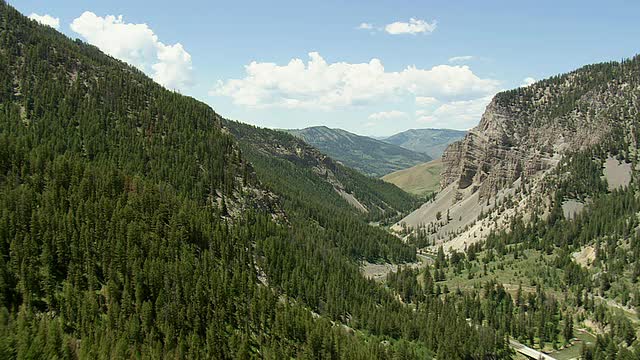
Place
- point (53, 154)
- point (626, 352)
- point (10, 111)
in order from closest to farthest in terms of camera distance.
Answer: point (626, 352) < point (53, 154) < point (10, 111)

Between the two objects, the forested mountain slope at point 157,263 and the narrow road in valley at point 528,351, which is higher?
→ the forested mountain slope at point 157,263

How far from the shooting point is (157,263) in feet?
359

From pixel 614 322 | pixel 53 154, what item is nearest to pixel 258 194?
pixel 53 154

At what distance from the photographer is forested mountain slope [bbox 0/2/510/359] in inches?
3516

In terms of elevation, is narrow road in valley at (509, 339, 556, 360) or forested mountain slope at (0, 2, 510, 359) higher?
forested mountain slope at (0, 2, 510, 359)

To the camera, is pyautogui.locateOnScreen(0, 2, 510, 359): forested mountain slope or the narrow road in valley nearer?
pyautogui.locateOnScreen(0, 2, 510, 359): forested mountain slope

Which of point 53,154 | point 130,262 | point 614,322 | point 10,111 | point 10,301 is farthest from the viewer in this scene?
point 10,111

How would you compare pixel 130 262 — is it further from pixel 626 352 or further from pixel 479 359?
pixel 626 352

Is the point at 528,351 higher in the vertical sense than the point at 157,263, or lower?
lower

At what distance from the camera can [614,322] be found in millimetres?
150125

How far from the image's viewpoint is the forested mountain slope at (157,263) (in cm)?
8931

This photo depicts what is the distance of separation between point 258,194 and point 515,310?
339 ft

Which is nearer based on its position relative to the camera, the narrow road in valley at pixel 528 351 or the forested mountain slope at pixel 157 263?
the forested mountain slope at pixel 157 263

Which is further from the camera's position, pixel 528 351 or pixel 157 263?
pixel 528 351
